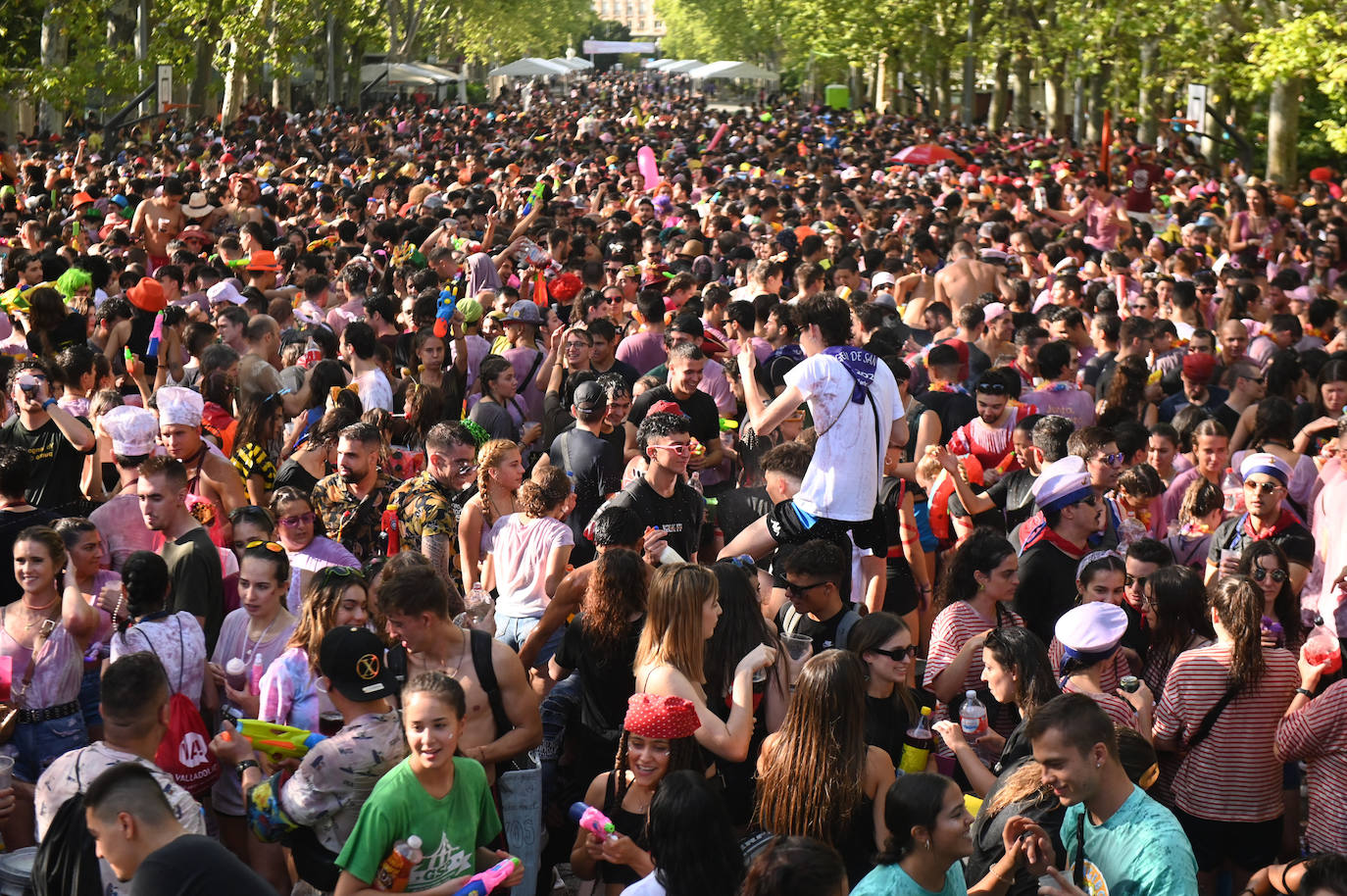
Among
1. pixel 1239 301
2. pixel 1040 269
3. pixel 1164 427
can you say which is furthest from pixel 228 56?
pixel 1164 427

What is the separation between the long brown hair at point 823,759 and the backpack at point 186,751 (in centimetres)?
193

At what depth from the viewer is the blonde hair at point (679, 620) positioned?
16.5ft

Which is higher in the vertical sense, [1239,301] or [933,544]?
[1239,301]

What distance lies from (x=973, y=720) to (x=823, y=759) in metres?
0.83

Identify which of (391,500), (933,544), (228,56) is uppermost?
(228,56)

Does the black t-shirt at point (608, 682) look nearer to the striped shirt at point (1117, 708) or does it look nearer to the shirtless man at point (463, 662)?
the shirtless man at point (463, 662)

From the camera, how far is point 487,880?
4176mm

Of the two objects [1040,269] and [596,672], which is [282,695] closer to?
[596,672]

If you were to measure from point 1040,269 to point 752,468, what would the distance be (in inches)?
290

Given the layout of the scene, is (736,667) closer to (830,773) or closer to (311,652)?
(830,773)

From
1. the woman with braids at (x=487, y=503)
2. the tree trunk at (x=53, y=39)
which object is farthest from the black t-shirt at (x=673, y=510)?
the tree trunk at (x=53, y=39)

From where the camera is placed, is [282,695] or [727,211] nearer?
[282,695]

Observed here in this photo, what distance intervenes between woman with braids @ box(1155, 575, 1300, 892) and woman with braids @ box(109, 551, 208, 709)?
3.36m

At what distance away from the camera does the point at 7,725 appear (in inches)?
207
